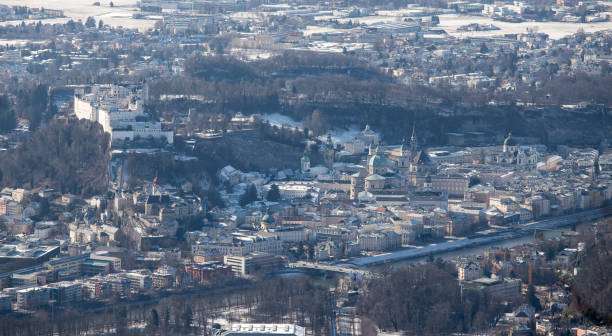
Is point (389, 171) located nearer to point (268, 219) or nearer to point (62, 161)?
point (268, 219)

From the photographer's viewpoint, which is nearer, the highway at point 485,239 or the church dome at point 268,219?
the highway at point 485,239

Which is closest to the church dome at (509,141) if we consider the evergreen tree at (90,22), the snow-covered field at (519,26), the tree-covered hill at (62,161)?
the tree-covered hill at (62,161)

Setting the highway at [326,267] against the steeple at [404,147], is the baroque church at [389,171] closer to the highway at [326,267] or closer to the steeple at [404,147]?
the steeple at [404,147]

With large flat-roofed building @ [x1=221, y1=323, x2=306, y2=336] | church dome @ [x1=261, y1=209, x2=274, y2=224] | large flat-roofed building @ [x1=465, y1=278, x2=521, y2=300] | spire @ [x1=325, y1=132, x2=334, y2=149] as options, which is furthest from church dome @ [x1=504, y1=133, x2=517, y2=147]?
large flat-roofed building @ [x1=221, y1=323, x2=306, y2=336]

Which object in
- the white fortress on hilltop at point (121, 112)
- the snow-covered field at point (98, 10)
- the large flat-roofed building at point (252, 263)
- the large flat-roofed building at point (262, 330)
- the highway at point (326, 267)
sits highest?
the white fortress on hilltop at point (121, 112)

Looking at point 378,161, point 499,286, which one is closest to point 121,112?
point 378,161

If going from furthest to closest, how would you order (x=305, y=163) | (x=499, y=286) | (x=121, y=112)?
1. (x=305, y=163)
2. (x=121, y=112)
3. (x=499, y=286)

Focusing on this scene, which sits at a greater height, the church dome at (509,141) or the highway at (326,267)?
the highway at (326,267)

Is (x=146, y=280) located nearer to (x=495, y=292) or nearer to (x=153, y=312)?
(x=153, y=312)
